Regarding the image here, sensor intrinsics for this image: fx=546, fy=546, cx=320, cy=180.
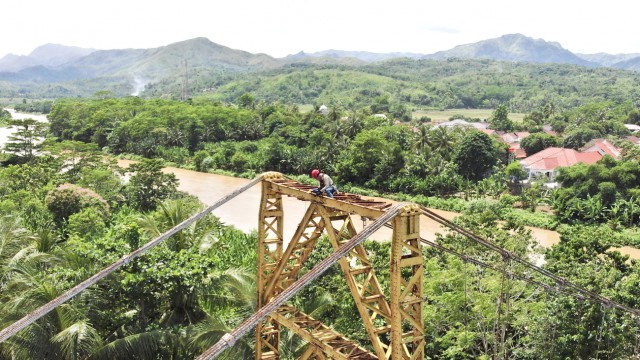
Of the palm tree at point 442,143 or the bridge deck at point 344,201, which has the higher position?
the bridge deck at point 344,201

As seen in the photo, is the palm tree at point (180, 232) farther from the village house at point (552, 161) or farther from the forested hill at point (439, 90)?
the forested hill at point (439, 90)

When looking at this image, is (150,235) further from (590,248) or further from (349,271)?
(590,248)

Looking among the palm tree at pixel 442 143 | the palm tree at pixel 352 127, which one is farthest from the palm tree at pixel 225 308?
the palm tree at pixel 352 127

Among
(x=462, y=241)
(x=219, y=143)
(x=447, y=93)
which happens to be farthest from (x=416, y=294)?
(x=447, y=93)

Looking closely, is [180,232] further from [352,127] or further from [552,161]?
[352,127]

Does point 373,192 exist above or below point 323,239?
below

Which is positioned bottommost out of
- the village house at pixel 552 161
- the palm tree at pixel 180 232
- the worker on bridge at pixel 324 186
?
the village house at pixel 552 161

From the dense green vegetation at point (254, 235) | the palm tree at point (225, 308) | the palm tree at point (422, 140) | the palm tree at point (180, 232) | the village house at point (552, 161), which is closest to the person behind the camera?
the palm tree at point (225, 308)

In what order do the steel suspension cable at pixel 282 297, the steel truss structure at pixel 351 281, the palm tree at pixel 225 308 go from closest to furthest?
the steel suspension cable at pixel 282 297, the steel truss structure at pixel 351 281, the palm tree at pixel 225 308
